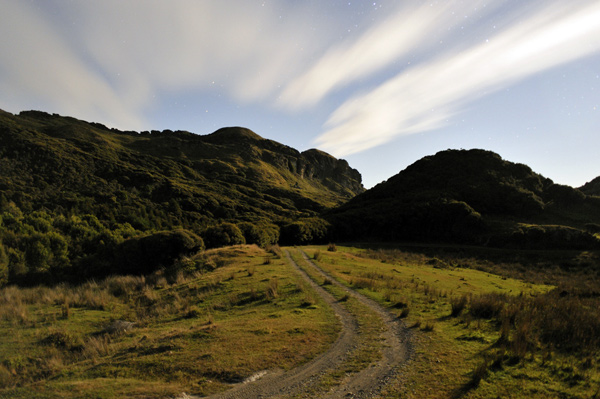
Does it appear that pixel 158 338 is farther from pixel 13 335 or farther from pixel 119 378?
pixel 13 335

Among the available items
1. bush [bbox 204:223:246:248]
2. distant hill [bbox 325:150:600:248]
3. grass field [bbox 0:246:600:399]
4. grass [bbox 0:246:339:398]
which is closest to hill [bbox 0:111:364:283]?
bush [bbox 204:223:246:248]

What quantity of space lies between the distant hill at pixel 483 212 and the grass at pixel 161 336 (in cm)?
4697

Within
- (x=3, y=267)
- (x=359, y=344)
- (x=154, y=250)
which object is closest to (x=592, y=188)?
(x=359, y=344)

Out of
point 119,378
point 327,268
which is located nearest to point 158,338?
point 119,378

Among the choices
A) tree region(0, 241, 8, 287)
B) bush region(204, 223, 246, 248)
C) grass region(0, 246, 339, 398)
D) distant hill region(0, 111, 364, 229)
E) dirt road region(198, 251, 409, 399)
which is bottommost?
tree region(0, 241, 8, 287)

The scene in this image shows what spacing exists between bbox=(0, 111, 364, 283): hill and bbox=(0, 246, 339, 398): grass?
18988 mm

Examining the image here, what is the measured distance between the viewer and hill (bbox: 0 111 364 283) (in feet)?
152

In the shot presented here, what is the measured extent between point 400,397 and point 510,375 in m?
3.23

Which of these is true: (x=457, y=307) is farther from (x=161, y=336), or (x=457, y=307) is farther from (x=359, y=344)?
(x=161, y=336)

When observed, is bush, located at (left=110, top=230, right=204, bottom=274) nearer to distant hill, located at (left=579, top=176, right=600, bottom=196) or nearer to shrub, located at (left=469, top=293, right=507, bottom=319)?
shrub, located at (left=469, top=293, right=507, bottom=319)

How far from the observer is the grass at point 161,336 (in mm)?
7281

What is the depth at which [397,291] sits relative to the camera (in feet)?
54.3

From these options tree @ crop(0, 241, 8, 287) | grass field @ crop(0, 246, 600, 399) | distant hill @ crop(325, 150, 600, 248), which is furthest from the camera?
distant hill @ crop(325, 150, 600, 248)

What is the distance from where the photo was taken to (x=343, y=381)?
22.7 ft
